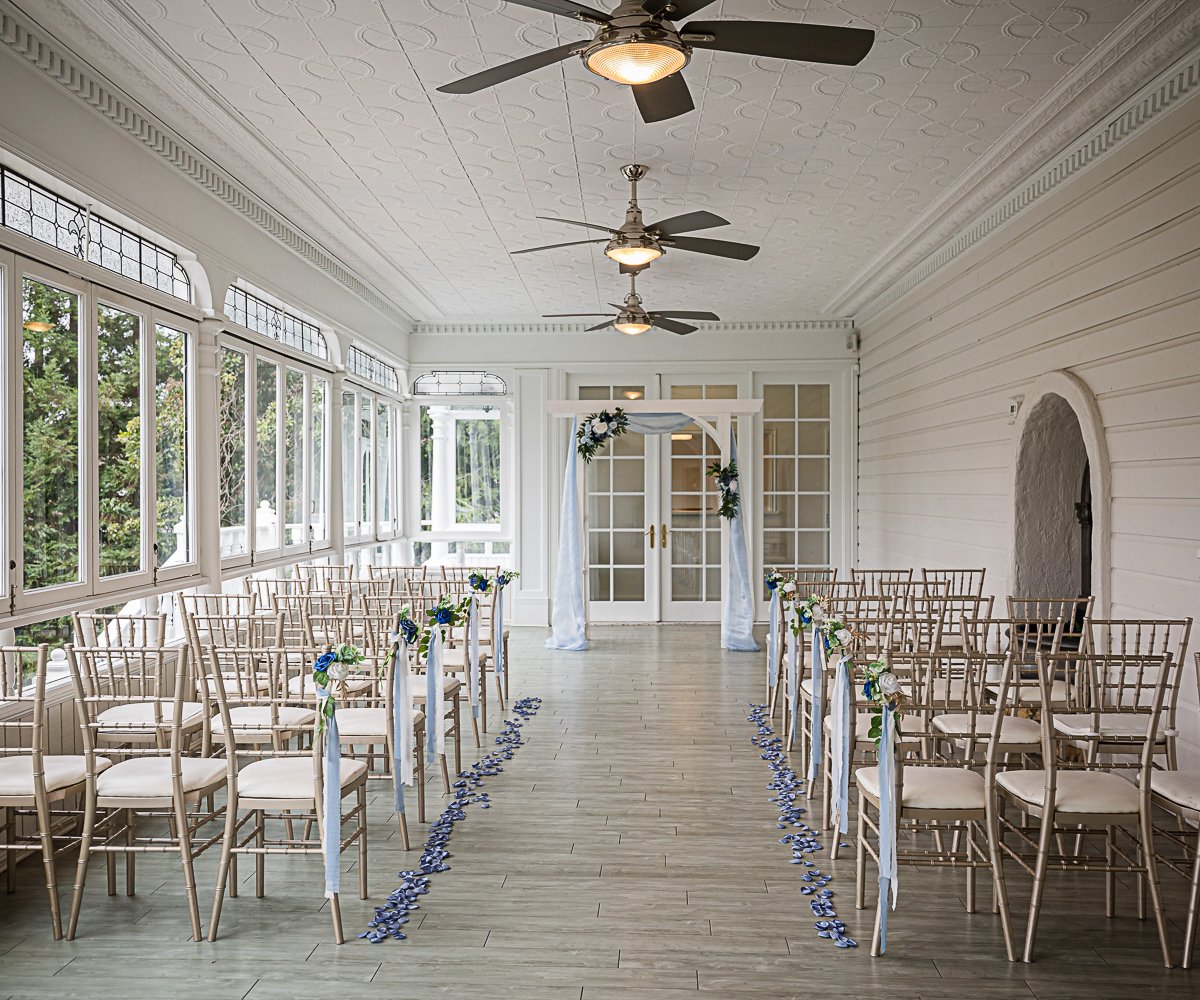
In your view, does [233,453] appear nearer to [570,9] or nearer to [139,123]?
[139,123]

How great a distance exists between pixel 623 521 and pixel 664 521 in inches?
20.2

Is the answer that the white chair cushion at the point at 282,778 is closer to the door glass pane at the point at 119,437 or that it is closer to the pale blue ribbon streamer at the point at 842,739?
the pale blue ribbon streamer at the point at 842,739

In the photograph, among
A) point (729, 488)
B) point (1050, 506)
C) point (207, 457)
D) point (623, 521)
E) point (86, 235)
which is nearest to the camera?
point (86, 235)

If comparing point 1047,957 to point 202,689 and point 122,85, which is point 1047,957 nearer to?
point 202,689

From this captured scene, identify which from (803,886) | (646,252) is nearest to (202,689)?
(803,886)

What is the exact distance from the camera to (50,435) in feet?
15.2

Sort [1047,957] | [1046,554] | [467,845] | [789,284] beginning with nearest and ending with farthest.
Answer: [1047,957]
[467,845]
[1046,554]
[789,284]

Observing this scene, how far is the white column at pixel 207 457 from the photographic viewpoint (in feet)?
19.9

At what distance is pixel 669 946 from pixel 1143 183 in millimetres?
4411

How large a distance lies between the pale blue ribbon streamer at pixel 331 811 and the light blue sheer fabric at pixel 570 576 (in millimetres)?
5926

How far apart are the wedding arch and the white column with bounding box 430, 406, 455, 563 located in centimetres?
266

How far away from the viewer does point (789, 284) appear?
9445 mm

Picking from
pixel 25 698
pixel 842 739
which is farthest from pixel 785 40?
pixel 25 698

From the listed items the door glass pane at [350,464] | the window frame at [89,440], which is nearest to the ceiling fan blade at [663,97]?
the window frame at [89,440]
